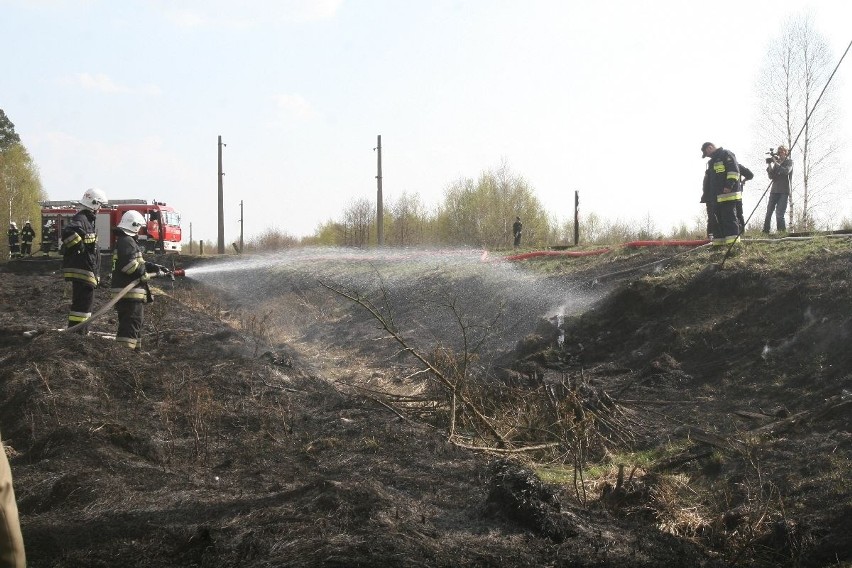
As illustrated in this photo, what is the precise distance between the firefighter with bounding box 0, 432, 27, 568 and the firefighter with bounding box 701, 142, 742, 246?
39.4ft

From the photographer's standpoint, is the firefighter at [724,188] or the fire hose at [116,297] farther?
the firefighter at [724,188]

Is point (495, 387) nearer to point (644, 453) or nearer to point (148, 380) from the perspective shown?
point (644, 453)

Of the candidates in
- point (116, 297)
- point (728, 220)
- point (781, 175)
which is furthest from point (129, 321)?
point (781, 175)

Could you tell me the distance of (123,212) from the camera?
3181 cm

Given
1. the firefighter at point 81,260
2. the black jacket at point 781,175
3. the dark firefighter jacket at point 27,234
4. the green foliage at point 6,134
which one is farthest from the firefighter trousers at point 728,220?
the green foliage at point 6,134

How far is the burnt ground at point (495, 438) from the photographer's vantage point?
456cm

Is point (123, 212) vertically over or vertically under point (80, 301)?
over

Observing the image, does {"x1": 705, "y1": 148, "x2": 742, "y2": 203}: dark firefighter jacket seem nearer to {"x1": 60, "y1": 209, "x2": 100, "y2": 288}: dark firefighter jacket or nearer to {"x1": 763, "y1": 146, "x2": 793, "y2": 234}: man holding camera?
{"x1": 763, "y1": 146, "x2": 793, "y2": 234}: man holding camera

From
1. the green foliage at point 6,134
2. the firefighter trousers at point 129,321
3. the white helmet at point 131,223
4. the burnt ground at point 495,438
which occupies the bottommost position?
the burnt ground at point 495,438

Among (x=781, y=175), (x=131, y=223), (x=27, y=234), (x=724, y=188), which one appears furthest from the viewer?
(x=27, y=234)

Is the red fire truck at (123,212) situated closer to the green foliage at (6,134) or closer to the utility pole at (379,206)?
the utility pole at (379,206)

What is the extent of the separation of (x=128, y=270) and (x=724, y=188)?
889cm

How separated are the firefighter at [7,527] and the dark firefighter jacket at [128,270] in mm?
8859

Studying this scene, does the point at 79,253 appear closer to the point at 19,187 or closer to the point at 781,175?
the point at 781,175
